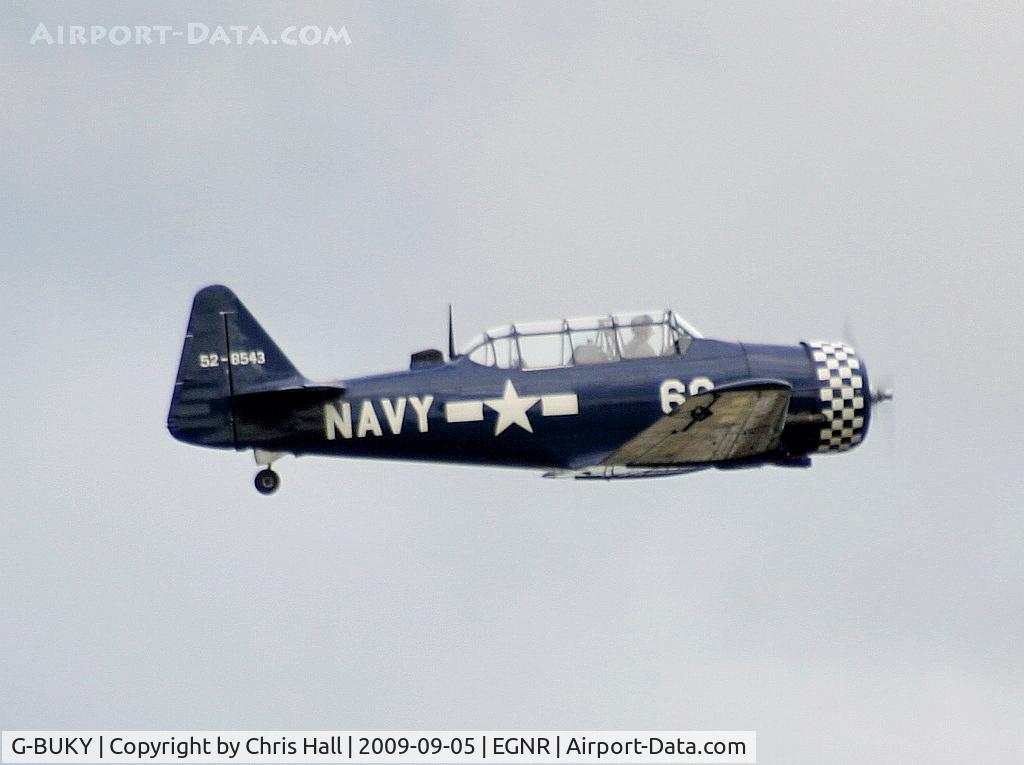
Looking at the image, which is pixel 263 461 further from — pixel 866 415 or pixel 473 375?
pixel 866 415

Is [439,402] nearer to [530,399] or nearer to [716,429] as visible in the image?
[530,399]

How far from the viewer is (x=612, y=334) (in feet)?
168

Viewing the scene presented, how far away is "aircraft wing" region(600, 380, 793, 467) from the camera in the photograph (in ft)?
162

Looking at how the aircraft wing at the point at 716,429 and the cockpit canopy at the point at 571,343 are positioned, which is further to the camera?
the cockpit canopy at the point at 571,343

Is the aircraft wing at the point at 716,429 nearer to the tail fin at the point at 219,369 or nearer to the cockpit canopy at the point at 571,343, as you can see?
the cockpit canopy at the point at 571,343

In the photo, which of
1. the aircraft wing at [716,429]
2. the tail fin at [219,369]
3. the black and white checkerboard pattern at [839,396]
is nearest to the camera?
the aircraft wing at [716,429]

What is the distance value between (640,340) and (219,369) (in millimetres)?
4587

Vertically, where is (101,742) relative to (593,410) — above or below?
below

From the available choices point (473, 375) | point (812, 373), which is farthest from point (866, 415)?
point (473, 375)

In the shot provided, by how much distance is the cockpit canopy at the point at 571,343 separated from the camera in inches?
2008

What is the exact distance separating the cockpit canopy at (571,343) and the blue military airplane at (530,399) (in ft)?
0.04

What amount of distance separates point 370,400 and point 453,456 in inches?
43.5

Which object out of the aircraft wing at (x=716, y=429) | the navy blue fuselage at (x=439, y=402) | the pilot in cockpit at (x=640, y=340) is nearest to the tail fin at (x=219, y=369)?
the navy blue fuselage at (x=439, y=402)

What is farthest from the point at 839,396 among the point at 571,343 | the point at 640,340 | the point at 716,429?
the point at 571,343
